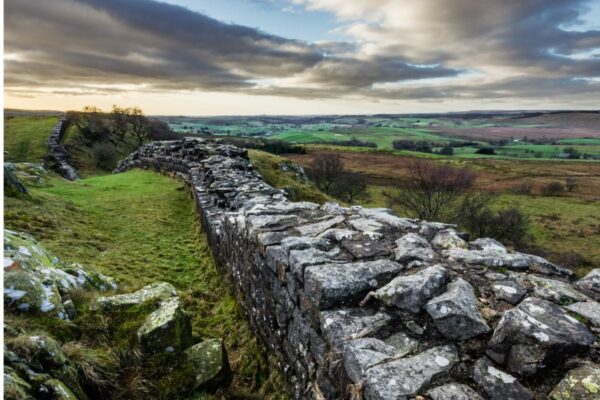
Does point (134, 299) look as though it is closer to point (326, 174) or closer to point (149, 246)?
point (149, 246)

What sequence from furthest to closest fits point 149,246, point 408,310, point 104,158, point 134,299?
point 104,158
point 149,246
point 134,299
point 408,310

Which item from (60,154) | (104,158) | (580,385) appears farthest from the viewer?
(104,158)

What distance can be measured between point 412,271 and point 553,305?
1.41 meters

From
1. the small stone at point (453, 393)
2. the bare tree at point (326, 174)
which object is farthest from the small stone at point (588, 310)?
the bare tree at point (326, 174)

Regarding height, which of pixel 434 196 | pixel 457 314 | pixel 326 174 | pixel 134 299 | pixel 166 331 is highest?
pixel 457 314

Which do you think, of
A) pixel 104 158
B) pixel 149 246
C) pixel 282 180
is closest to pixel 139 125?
pixel 104 158

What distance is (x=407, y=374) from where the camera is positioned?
3014mm

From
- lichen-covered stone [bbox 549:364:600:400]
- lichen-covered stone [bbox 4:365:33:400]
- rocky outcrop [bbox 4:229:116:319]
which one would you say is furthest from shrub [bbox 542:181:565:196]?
lichen-covered stone [bbox 4:365:33:400]

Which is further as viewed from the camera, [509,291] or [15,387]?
[509,291]

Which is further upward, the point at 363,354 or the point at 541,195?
the point at 363,354

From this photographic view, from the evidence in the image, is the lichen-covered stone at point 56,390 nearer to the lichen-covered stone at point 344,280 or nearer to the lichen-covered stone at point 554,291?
the lichen-covered stone at point 344,280

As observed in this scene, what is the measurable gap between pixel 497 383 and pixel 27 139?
201ft

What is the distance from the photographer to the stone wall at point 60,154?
3406cm

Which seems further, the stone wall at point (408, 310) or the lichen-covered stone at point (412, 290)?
the lichen-covered stone at point (412, 290)
